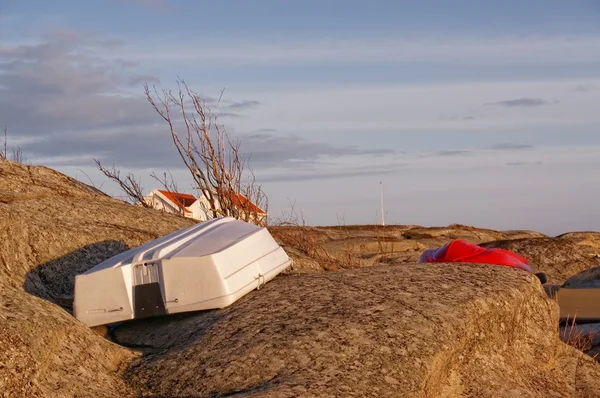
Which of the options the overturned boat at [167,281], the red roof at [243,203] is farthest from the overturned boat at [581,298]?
the overturned boat at [167,281]

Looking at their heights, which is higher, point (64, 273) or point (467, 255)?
point (64, 273)

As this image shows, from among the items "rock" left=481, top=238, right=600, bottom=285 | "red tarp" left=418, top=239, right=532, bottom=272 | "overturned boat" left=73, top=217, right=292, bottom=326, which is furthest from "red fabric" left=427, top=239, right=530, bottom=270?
"rock" left=481, top=238, right=600, bottom=285

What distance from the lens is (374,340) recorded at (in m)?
5.64

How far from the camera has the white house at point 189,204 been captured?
1380cm

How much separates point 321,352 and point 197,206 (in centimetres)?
972

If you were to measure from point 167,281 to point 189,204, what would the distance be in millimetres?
10099

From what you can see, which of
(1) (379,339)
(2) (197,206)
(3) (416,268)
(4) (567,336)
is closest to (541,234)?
(2) (197,206)

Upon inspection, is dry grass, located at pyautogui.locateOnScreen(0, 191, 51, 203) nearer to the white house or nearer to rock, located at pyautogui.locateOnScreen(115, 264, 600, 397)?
rock, located at pyautogui.locateOnScreen(115, 264, 600, 397)

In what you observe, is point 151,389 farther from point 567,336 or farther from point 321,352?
point 567,336

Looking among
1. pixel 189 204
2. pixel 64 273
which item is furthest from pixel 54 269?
pixel 189 204

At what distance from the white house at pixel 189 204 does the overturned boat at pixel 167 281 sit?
5.93 m

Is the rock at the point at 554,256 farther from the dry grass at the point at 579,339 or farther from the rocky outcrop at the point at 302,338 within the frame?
the rocky outcrop at the point at 302,338

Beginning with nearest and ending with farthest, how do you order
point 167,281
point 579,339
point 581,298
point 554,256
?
point 167,281 → point 579,339 → point 581,298 → point 554,256

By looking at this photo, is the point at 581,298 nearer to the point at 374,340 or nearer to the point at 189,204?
the point at 189,204
